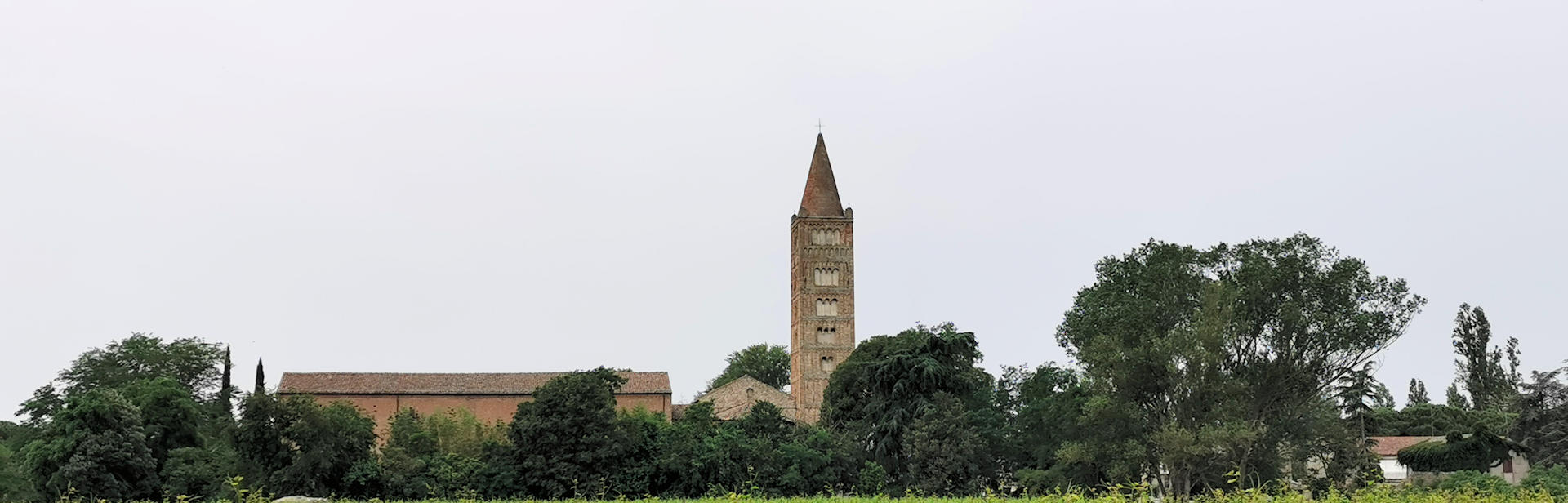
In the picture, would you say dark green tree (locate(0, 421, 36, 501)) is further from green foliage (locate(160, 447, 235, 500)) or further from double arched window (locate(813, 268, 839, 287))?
double arched window (locate(813, 268, 839, 287))

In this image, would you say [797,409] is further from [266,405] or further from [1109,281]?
[266,405]

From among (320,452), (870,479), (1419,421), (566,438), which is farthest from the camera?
(1419,421)

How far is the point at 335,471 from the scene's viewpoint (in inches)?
1785

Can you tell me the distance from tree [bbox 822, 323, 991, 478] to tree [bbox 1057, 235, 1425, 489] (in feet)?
23.4

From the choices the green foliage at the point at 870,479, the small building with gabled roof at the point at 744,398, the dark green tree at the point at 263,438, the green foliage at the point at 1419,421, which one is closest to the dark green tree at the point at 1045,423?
the green foliage at the point at 870,479

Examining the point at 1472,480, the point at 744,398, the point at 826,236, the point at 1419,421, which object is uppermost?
the point at 826,236

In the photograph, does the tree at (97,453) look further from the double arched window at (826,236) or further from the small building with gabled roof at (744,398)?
the double arched window at (826,236)

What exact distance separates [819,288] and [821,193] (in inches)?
239

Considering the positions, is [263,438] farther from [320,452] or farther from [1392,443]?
[1392,443]

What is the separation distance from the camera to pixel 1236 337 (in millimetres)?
48031

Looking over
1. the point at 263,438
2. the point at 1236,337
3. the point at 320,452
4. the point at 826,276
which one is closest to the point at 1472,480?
the point at 1236,337

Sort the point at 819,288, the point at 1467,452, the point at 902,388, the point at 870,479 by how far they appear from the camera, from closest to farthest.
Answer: the point at 870,479, the point at 902,388, the point at 1467,452, the point at 819,288

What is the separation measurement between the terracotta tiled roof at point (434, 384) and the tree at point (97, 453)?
88.4 ft

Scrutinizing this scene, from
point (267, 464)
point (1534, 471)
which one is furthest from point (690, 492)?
point (1534, 471)
